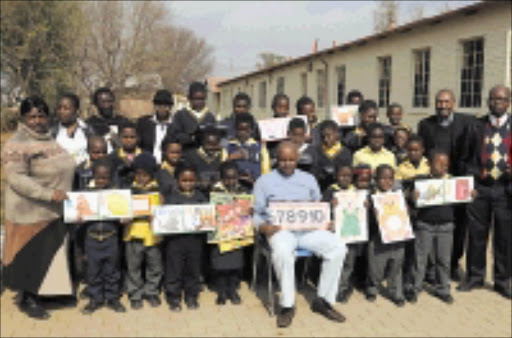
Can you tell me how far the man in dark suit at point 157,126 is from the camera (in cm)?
584

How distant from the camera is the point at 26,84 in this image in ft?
63.5

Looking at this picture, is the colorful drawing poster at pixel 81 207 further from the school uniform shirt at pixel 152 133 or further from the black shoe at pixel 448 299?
the black shoe at pixel 448 299

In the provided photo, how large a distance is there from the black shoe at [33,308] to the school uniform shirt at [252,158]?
2.54 m

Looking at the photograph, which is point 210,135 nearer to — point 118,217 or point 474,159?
point 118,217

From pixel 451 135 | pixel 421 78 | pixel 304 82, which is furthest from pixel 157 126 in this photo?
pixel 304 82

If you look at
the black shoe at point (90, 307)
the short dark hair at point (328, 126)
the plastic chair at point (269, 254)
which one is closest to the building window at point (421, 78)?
the short dark hair at point (328, 126)

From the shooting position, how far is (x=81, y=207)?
15.4 ft

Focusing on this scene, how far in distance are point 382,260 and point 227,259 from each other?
67.6 inches

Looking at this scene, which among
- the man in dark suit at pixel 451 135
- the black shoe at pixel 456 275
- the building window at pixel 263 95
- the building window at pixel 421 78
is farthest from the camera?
the building window at pixel 263 95

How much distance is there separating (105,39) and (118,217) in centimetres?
1855

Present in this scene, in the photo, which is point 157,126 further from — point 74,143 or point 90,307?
point 90,307

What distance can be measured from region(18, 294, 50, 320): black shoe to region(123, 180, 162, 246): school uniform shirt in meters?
1.07

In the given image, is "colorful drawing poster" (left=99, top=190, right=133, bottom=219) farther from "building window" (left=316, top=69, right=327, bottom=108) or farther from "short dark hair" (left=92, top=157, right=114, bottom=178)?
"building window" (left=316, top=69, right=327, bottom=108)

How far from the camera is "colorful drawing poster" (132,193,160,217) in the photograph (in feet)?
15.9
